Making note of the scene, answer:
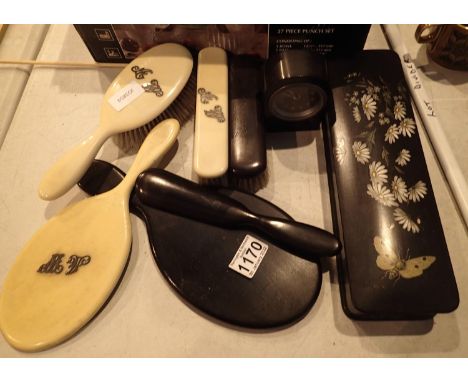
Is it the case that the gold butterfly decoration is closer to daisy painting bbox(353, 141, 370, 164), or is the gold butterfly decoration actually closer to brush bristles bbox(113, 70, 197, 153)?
daisy painting bbox(353, 141, 370, 164)

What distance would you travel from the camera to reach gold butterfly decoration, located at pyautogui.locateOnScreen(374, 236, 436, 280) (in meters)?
0.41

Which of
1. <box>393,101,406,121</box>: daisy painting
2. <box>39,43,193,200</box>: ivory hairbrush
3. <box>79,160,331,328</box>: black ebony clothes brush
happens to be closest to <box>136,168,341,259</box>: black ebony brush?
<box>79,160,331,328</box>: black ebony clothes brush

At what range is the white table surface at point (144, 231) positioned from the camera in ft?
1.50

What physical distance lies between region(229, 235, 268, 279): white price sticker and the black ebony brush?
0.06ft

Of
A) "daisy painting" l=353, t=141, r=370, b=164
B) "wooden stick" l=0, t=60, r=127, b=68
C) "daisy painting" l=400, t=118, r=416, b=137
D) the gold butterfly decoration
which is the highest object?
"daisy painting" l=400, t=118, r=416, b=137

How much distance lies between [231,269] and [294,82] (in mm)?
267

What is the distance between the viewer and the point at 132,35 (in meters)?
0.58

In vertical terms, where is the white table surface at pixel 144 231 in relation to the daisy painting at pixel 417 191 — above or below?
below

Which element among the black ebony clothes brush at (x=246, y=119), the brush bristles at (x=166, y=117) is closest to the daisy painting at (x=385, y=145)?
the black ebony clothes brush at (x=246, y=119)

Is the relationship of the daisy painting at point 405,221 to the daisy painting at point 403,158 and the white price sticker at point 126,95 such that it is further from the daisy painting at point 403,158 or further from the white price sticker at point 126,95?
the white price sticker at point 126,95

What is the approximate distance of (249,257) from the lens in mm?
461

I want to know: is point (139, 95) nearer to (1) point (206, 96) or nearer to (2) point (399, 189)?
(1) point (206, 96)

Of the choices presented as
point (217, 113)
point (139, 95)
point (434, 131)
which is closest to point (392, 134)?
point (434, 131)

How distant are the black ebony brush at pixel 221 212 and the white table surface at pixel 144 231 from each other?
0.08 m
